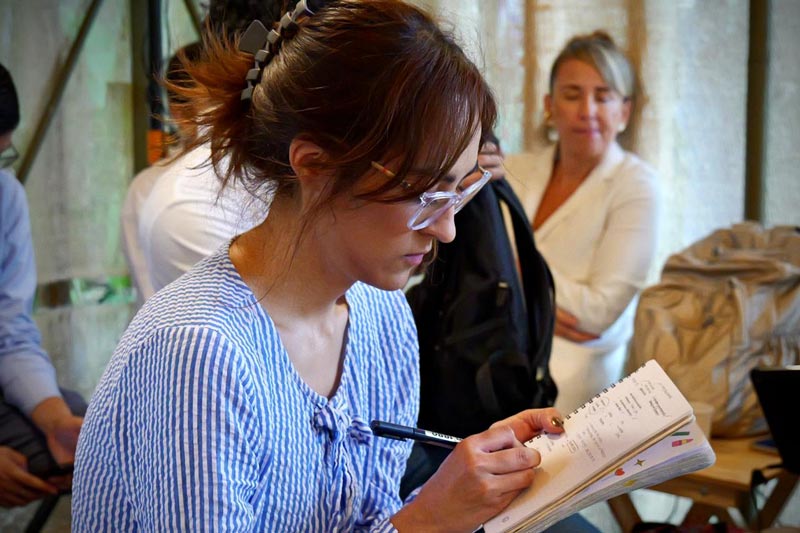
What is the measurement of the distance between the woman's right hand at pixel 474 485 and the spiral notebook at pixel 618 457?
0.06 feet

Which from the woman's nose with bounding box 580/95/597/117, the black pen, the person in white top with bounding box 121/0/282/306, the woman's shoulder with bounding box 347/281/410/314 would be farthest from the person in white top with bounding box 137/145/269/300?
the woman's nose with bounding box 580/95/597/117

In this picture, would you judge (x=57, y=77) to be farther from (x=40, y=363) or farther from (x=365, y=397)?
(x=365, y=397)

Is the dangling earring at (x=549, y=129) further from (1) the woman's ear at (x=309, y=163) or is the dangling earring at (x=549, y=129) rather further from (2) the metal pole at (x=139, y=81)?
(1) the woman's ear at (x=309, y=163)

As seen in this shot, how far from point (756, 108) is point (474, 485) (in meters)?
2.54

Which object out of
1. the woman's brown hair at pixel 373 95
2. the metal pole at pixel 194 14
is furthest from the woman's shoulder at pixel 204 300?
the metal pole at pixel 194 14

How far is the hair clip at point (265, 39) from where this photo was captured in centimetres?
107

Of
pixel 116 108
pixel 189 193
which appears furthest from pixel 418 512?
pixel 116 108

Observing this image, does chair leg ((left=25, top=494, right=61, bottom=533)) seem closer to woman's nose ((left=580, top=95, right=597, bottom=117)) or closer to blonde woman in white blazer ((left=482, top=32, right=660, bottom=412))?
blonde woman in white blazer ((left=482, top=32, right=660, bottom=412))

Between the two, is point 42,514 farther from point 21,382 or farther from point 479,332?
point 479,332

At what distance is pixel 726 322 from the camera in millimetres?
2287

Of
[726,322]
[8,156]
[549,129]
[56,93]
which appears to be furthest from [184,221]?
[549,129]

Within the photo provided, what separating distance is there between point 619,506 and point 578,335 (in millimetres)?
658

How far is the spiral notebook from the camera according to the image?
96 centimetres

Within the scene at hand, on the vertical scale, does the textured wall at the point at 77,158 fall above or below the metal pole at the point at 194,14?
below
